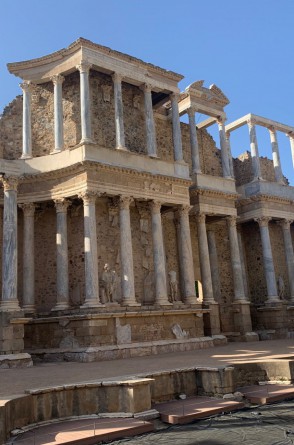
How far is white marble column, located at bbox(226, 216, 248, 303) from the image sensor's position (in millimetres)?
23734

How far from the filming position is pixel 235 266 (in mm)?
24031

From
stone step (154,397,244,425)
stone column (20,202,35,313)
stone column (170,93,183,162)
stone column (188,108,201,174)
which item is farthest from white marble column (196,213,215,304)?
stone step (154,397,244,425)

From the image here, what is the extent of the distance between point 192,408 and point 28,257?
1223 cm

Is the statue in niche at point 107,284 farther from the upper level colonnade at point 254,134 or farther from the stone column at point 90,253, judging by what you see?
the upper level colonnade at point 254,134

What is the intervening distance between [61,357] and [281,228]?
16443 mm

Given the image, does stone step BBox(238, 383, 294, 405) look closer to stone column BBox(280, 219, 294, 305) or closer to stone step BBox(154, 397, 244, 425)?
stone step BBox(154, 397, 244, 425)

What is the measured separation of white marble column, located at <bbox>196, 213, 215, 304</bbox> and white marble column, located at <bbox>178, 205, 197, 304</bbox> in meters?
1.56

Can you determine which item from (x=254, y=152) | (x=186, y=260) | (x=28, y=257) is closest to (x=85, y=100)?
(x=28, y=257)

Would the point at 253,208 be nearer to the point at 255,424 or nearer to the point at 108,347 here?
the point at 108,347

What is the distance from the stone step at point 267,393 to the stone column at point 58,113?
42.8 feet

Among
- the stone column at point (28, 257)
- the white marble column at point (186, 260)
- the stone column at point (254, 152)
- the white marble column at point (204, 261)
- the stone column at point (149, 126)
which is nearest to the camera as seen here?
the stone column at point (28, 257)

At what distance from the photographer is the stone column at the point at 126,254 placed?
18.5 m

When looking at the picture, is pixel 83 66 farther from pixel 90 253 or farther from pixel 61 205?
pixel 90 253

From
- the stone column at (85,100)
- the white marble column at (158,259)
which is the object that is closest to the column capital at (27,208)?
the stone column at (85,100)
